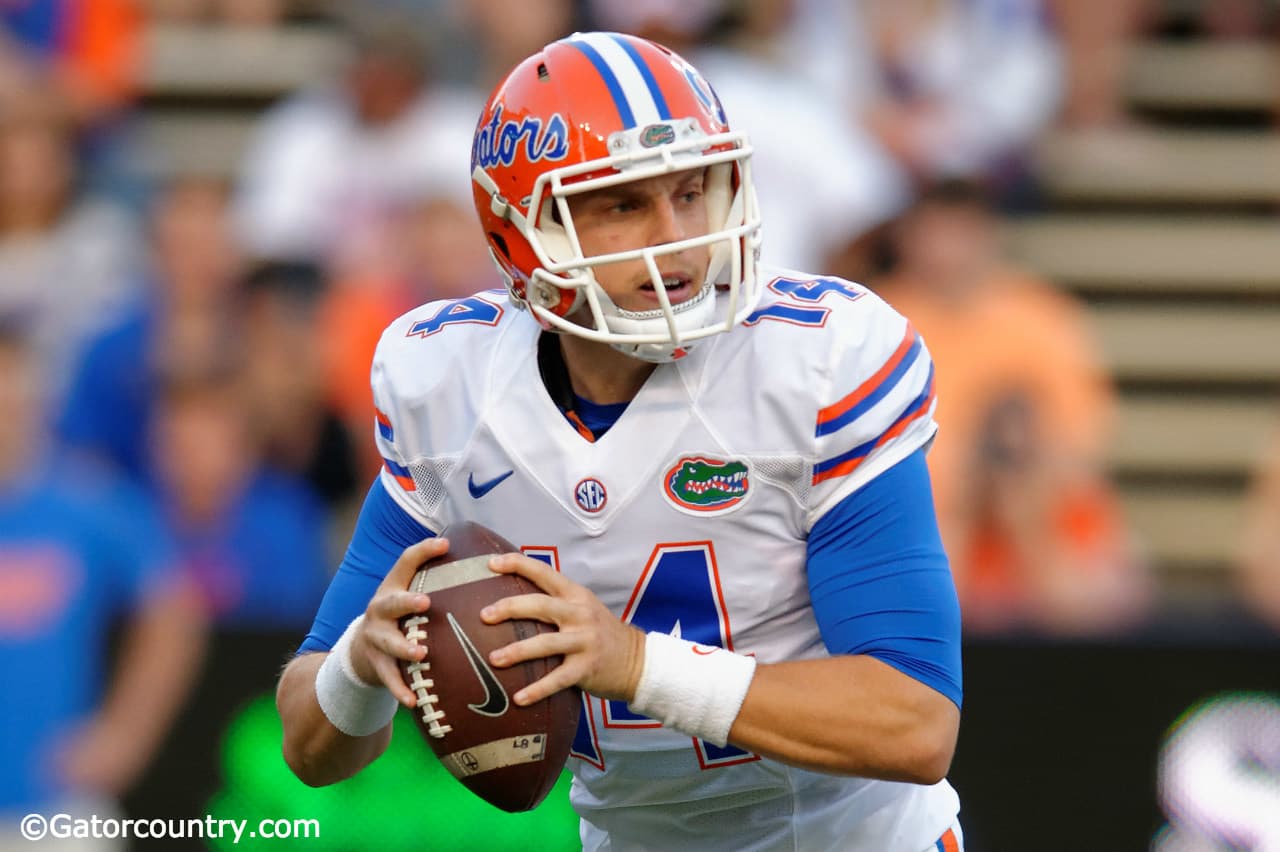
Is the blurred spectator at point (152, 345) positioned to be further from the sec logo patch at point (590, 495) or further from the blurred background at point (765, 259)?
the sec logo patch at point (590, 495)

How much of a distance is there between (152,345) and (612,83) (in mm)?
3882

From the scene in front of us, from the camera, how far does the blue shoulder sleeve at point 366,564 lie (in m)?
2.84

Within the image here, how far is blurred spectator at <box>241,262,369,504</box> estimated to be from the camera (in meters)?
6.02

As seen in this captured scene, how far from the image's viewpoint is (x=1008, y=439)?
5746 mm

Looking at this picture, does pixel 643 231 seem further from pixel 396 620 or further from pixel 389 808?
pixel 389 808

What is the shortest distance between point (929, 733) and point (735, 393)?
56 centimetres

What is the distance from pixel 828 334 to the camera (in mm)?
2684

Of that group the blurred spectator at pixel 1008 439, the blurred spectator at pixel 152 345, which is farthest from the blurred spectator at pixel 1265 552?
the blurred spectator at pixel 152 345

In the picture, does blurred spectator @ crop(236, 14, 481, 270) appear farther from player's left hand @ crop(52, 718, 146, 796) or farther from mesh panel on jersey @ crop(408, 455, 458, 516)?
mesh panel on jersey @ crop(408, 455, 458, 516)

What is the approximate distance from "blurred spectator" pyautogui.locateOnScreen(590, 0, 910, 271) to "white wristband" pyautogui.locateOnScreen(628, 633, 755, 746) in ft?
12.7

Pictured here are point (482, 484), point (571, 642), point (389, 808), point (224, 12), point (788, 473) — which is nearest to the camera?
point (571, 642)

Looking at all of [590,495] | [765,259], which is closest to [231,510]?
[765,259]

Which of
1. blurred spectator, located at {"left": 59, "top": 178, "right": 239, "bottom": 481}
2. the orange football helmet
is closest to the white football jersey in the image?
the orange football helmet

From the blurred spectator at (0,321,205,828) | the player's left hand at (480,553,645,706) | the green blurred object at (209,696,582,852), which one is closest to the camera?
the player's left hand at (480,553,645,706)
